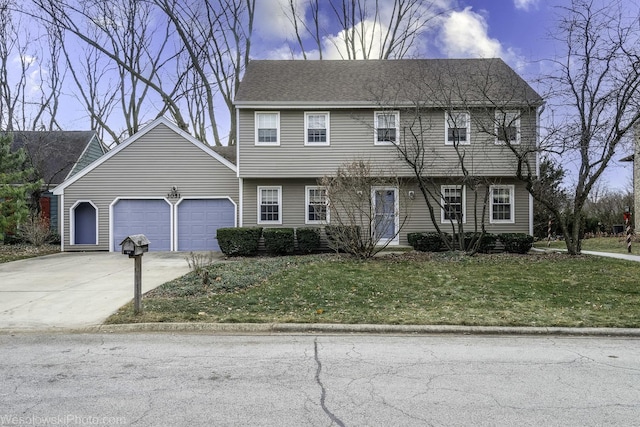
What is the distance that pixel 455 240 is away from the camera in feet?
49.1

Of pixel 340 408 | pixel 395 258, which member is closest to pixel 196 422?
pixel 340 408

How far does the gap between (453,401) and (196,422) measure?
2175 mm

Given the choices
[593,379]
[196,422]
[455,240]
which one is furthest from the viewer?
[455,240]

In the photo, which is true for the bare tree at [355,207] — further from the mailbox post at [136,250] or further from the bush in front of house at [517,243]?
the mailbox post at [136,250]

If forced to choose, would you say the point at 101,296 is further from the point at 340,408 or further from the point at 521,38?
the point at 521,38

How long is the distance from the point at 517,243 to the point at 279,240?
8.46 metres

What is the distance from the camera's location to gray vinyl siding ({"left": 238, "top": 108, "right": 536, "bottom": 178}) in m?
16.2

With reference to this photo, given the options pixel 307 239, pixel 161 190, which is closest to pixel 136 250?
pixel 307 239

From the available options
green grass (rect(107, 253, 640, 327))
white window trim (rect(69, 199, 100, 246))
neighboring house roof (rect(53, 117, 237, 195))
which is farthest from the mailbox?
white window trim (rect(69, 199, 100, 246))

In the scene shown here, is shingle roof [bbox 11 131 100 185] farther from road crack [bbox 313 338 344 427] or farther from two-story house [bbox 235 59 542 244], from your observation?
road crack [bbox 313 338 344 427]

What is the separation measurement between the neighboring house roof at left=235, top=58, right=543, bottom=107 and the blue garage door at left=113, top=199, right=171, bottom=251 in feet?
18.2

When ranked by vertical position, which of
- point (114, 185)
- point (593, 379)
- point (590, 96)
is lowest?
point (593, 379)

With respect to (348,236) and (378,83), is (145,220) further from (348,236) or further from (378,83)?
(378,83)

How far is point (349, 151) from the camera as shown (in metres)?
16.5
